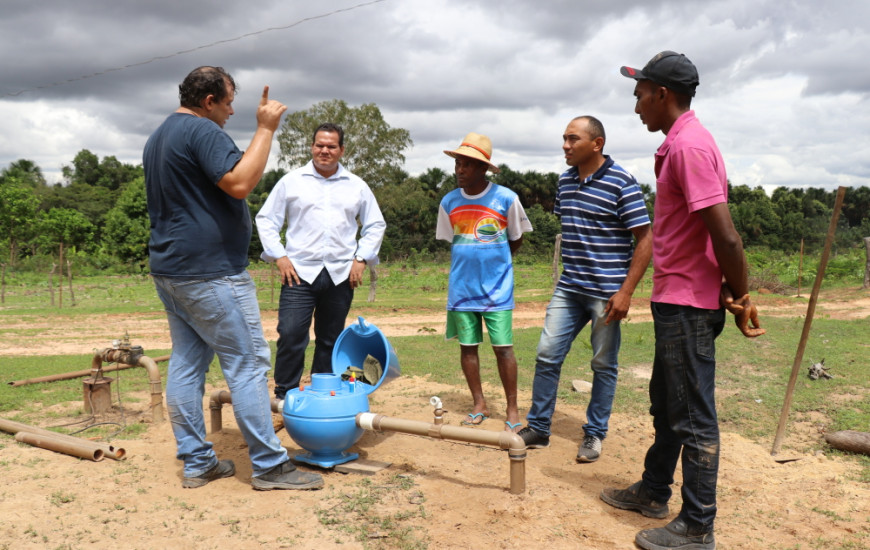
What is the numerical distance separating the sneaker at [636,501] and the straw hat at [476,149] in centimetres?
218

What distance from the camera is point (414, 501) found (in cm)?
328

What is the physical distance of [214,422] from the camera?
4.39m

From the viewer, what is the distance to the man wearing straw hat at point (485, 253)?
A: 440 centimetres

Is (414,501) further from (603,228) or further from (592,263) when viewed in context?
(603,228)

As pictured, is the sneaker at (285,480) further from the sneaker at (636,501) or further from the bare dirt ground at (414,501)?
the sneaker at (636,501)

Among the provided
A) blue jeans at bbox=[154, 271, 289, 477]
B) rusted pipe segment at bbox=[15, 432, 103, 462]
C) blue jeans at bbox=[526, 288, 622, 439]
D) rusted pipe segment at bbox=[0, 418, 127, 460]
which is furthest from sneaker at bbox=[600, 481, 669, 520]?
rusted pipe segment at bbox=[15, 432, 103, 462]

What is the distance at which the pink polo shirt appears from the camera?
8.35 feet

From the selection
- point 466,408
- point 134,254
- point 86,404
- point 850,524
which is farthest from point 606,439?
point 134,254

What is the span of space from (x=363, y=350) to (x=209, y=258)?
4.87ft

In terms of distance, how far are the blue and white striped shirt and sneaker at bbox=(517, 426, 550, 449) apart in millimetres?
916

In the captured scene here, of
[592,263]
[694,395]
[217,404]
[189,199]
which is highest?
[189,199]

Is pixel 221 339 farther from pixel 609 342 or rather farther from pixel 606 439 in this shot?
pixel 606 439

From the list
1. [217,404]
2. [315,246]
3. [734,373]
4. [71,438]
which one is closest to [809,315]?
[734,373]

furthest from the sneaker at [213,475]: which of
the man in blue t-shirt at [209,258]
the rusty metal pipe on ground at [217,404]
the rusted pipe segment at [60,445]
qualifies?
the rusted pipe segment at [60,445]
